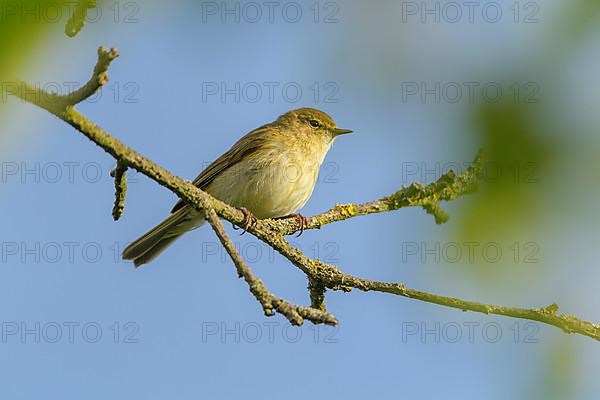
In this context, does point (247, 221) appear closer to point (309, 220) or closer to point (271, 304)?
point (309, 220)

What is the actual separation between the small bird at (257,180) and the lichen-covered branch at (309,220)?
1.65 m

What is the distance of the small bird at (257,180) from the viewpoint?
6719mm

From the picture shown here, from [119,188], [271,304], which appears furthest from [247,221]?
[271,304]

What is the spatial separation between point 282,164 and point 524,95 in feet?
18.7

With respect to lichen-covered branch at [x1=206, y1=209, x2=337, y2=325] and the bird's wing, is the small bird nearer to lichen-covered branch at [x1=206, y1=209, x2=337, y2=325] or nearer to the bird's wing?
the bird's wing

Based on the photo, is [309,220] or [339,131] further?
[339,131]

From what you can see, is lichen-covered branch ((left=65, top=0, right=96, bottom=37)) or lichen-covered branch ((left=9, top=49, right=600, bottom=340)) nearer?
lichen-covered branch ((left=65, top=0, right=96, bottom=37))

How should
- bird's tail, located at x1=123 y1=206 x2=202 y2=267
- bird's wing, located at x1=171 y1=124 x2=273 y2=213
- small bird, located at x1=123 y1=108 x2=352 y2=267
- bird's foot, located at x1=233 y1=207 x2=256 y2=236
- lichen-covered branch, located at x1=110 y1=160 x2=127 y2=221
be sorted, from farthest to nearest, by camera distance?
bird's wing, located at x1=171 y1=124 x2=273 y2=213 < bird's tail, located at x1=123 y1=206 x2=202 y2=267 < small bird, located at x1=123 y1=108 x2=352 y2=267 < bird's foot, located at x1=233 y1=207 x2=256 y2=236 < lichen-covered branch, located at x1=110 y1=160 x2=127 y2=221

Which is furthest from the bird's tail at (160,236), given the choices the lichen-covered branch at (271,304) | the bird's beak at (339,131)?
the lichen-covered branch at (271,304)

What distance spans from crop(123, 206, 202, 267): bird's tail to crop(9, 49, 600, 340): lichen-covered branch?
2107 millimetres

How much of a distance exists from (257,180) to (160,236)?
1.17 m

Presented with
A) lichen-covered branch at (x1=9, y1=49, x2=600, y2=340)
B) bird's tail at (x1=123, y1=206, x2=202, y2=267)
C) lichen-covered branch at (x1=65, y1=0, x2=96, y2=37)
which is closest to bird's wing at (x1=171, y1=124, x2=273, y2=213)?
bird's tail at (x1=123, y1=206, x2=202, y2=267)

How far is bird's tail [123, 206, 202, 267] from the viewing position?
22.5 ft

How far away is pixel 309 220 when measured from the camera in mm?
5105
